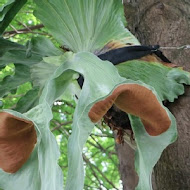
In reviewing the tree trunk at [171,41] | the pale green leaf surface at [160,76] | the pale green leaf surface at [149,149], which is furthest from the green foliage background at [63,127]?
the pale green leaf surface at [149,149]

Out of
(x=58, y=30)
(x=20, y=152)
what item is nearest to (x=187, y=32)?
(x=58, y=30)

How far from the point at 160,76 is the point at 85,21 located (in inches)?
9.9

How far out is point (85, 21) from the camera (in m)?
1.12

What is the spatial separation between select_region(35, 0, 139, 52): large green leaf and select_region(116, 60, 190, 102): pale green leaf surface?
91mm

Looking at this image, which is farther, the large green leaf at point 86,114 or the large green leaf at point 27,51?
the large green leaf at point 27,51

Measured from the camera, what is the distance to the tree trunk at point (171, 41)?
1086 millimetres

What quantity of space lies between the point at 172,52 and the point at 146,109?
1.40 feet

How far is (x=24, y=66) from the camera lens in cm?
120

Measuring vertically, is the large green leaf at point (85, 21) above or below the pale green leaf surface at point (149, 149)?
above

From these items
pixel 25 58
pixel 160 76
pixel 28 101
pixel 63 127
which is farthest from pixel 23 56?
pixel 63 127

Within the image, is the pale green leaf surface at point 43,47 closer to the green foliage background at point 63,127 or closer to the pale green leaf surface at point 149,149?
the pale green leaf surface at point 149,149

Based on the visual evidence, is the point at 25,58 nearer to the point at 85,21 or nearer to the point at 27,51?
the point at 27,51

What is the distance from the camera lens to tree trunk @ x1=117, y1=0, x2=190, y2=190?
109 cm

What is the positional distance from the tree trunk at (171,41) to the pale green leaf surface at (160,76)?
0.04m
